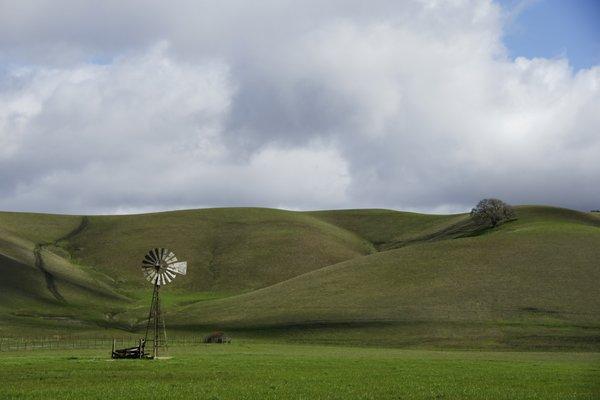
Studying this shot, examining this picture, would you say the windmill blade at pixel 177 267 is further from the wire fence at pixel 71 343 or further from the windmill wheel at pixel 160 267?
the wire fence at pixel 71 343

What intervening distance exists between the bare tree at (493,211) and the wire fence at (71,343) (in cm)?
10076

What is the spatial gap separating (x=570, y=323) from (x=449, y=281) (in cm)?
2584

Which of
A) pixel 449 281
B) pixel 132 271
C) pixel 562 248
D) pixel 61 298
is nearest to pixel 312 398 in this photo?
pixel 449 281

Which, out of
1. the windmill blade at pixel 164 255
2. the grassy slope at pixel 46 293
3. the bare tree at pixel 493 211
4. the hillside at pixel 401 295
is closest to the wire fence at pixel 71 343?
the windmill blade at pixel 164 255

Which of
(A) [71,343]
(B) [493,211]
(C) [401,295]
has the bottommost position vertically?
(A) [71,343]

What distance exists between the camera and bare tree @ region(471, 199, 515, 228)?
628ft

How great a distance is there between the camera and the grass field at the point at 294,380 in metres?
35.8

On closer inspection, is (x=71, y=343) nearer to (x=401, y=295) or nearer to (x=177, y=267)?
(x=177, y=267)

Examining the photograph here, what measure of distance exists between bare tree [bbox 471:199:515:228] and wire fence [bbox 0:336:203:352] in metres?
101

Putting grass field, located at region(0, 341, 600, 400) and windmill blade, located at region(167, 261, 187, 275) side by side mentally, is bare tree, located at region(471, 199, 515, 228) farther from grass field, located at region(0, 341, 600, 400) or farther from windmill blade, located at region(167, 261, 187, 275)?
grass field, located at region(0, 341, 600, 400)

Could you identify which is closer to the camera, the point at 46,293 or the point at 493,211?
the point at 46,293

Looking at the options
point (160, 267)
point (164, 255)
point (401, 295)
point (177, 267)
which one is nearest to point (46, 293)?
point (401, 295)

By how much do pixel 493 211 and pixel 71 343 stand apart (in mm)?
121443

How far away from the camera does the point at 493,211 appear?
192 meters
